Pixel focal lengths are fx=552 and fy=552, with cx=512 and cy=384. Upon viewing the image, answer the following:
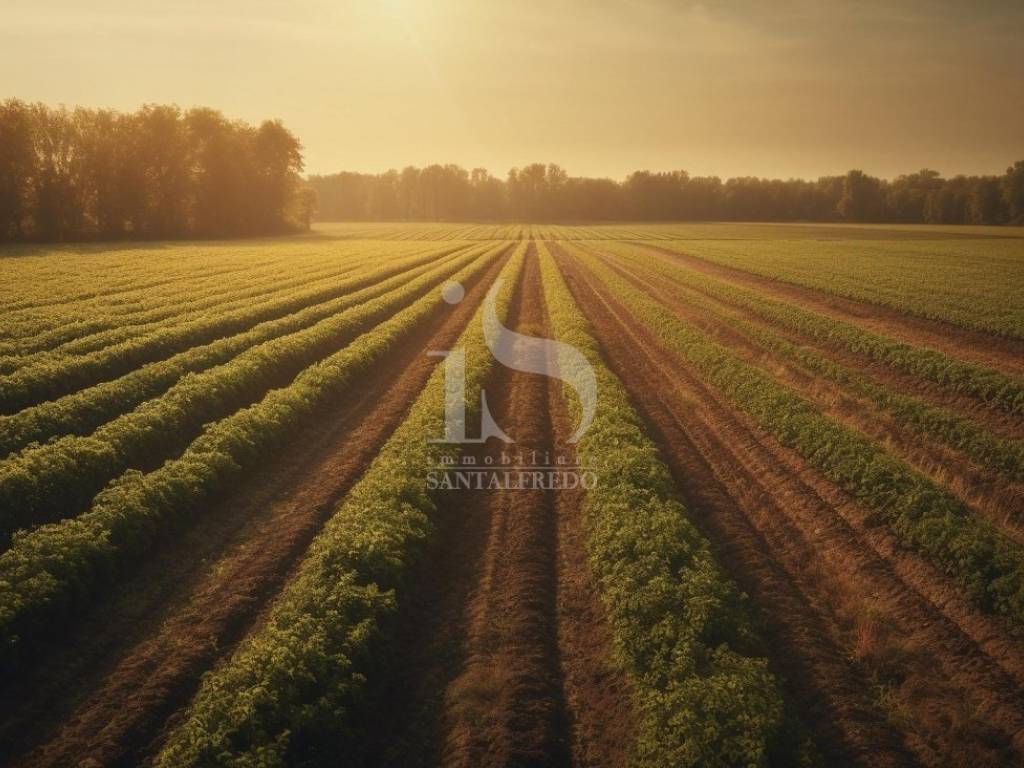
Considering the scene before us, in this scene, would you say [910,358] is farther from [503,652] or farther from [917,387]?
[503,652]

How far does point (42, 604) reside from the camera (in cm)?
826

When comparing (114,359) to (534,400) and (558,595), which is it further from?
(558,595)

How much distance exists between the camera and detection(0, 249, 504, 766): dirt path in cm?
695

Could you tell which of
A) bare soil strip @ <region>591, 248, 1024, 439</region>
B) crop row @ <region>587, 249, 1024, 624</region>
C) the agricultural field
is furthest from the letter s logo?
bare soil strip @ <region>591, 248, 1024, 439</region>

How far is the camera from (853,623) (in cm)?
905

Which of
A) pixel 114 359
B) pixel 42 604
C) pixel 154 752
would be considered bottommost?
pixel 154 752

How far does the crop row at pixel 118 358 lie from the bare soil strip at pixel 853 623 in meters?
18.8

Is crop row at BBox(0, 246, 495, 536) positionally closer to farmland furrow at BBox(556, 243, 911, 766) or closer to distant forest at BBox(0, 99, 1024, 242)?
farmland furrow at BBox(556, 243, 911, 766)

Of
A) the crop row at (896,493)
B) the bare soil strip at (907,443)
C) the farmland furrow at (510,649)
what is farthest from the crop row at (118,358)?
the bare soil strip at (907,443)

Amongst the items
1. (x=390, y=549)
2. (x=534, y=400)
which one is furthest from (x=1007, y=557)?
(x=534, y=400)

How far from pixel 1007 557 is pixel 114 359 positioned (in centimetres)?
2525

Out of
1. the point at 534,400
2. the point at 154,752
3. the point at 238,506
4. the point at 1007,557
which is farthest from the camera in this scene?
the point at 534,400

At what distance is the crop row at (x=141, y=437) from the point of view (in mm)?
10984

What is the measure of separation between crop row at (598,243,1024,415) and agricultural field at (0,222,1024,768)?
0.15 meters
